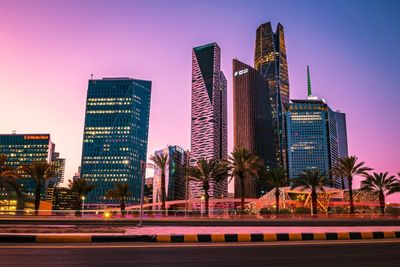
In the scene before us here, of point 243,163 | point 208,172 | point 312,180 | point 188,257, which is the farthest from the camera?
point 208,172

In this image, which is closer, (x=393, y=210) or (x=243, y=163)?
(x=393, y=210)

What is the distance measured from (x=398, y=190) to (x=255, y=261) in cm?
7093

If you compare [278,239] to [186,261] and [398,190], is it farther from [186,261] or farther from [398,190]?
[398,190]

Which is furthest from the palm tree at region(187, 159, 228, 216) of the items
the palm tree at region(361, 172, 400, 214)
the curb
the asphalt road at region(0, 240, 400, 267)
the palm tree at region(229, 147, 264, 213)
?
the asphalt road at region(0, 240, 400, 267)

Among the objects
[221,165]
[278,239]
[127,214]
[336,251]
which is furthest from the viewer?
[221,165]

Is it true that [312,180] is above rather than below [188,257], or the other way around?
above

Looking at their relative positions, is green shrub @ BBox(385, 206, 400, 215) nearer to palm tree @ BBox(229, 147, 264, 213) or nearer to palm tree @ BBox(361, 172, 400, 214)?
palm tree @ BBox(361, 172, 400, 214)

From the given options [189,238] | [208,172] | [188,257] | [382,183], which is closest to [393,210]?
[382,183]

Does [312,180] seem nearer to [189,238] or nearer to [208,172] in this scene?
[208,172]

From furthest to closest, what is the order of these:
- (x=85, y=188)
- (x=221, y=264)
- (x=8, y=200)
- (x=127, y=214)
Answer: (x=8, y=200) → (x=85, y=188) → (x=127, y=214) → (x=221, y=264)

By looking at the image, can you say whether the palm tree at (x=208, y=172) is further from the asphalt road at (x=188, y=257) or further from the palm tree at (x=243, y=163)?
the asphalt road at (x=188, y=257)

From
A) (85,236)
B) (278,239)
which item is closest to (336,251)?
(278,239)

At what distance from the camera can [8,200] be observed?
3273 inches

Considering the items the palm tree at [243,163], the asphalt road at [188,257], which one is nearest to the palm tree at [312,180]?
the palm tree at [243,163]
